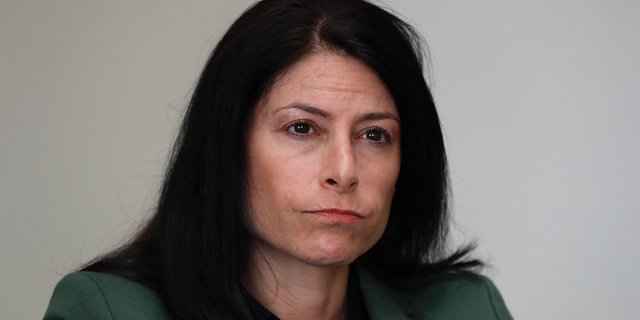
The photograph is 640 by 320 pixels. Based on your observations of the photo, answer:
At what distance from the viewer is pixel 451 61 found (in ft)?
13.0

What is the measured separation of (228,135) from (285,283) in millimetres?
525

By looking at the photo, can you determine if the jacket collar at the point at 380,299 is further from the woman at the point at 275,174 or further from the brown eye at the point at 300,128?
the brown eye at the point at 300,128

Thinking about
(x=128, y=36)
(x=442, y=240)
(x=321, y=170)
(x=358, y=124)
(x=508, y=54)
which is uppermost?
(x=508, y=54)

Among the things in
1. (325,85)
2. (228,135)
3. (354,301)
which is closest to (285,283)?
(354,301)

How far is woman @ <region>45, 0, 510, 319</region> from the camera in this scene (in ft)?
7.05

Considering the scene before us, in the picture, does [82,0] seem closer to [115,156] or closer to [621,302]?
[115,156]

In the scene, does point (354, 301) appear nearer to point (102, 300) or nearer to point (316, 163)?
point (316, 163)

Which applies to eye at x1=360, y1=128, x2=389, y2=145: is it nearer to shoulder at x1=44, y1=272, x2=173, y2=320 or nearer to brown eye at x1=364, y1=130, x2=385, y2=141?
brown eye at x1=364, y1=130, x2=385, y2=141

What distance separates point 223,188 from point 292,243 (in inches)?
11.0

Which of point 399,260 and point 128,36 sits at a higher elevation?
point 128,36

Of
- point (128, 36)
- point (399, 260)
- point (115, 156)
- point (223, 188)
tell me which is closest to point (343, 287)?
point (399, 260)

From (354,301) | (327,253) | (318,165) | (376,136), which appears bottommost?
(354,301)

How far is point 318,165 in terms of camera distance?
2.14m

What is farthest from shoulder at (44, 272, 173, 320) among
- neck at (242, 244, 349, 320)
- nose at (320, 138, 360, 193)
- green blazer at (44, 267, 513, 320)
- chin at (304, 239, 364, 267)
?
nose at (320, 138, 360, 193)
